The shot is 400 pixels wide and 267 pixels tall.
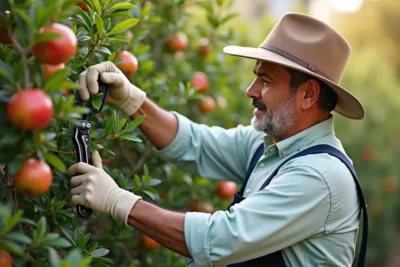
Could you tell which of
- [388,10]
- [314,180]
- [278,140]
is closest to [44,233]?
[314,180]

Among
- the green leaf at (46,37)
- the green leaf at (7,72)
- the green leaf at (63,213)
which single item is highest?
the green leaf at (46,37)

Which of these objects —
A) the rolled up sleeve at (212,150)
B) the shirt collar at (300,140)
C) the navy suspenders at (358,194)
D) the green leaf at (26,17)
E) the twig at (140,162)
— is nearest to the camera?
the green leaf at (26,17)

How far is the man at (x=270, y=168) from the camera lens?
2289 millimetres

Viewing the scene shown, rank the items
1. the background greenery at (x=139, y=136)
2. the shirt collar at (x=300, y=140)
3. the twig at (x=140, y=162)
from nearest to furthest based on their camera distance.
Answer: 1. the background greenery at (x=139, y=136)
2. the shirt collar at (x=300, y=140)
3. the twig at (x=140, y=162)

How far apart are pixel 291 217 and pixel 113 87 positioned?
90 cm

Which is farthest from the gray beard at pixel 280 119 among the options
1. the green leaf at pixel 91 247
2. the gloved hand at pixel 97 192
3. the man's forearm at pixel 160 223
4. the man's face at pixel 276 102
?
the green leaf at pixel 91 247

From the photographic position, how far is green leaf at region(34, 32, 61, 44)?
1.62 m

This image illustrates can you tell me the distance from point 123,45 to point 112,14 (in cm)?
61

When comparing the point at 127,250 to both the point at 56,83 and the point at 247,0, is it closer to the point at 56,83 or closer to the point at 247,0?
the point at 56,83

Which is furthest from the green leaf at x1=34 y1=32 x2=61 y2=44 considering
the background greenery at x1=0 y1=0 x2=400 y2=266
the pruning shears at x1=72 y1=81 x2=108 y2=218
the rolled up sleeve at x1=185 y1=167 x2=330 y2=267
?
the rolled up sleeve at x1=185 y1=167 x2=330 y2=267

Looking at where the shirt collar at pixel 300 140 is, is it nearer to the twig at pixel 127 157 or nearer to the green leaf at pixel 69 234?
the twig at pixel 127 157

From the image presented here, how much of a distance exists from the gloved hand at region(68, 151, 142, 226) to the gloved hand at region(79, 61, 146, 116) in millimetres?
239

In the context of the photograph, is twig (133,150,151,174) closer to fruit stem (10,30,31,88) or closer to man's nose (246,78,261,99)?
man's nose (246,78,261,99)

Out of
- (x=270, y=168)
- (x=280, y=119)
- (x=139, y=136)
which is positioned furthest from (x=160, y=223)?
(x=139, y=136)
